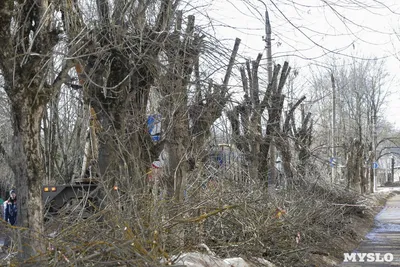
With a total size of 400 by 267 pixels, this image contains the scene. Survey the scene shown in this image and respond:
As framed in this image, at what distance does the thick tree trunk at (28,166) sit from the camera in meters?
6.14

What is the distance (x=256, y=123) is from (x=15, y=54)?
7212 mm

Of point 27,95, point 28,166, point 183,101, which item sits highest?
point 183,101

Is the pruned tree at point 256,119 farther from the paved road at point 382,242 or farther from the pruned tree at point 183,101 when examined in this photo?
the paved road at point 382,242

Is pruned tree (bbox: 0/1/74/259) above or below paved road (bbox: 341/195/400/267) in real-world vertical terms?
above

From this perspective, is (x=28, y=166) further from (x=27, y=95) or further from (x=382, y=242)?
(x=382, y=242)

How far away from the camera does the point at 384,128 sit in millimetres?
68625

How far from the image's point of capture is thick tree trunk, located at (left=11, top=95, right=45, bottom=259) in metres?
6.14

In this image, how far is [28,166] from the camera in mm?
6156

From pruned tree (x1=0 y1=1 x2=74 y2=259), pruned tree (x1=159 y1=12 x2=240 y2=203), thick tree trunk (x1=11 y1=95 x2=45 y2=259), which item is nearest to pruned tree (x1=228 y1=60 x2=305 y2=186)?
pruned tree (x1=159 y1=12 x2=240 y2=203)

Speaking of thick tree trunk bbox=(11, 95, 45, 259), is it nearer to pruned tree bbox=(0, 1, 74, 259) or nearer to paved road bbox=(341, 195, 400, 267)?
pruned tree bbox=(0, 1, 74, 259)

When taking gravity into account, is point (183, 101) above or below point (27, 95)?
above

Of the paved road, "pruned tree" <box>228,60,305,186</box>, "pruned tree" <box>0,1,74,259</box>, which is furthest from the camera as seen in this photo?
the paved road

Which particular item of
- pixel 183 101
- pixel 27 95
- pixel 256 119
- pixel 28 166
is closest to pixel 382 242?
pixel 256 119

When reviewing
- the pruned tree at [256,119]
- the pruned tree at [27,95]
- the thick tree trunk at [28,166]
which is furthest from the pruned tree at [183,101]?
the thick tree trunk at [28,166]
